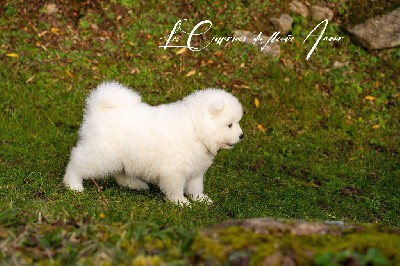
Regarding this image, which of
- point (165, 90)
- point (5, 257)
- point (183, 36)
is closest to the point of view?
point (5, 257)

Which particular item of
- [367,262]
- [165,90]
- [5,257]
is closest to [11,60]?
[165,90]

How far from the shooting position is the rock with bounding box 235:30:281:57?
1000 cm

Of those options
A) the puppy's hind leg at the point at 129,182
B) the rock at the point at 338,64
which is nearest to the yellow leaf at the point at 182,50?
the rock at the point at 338,64

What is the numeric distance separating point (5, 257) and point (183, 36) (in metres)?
7.64

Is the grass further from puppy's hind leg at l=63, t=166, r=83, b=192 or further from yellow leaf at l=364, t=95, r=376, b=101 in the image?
puppy's hind leg at l=63, t=166, r=83, b=192

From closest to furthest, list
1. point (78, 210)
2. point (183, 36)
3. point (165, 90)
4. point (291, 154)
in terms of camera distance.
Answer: point (78, 210), point (291, 154), point (165, 90), point (183, 36)

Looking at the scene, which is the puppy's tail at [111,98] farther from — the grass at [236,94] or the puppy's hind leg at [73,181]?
the grass at [236,94]

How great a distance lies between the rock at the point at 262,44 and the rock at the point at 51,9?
324cm

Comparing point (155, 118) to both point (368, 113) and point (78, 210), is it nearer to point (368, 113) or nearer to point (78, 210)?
point (78, 210)

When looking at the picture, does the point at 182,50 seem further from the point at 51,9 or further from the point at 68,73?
the point at 51,9

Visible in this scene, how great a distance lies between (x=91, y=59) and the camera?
9.49 metres

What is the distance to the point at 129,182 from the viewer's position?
6273mm

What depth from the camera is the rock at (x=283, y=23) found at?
10.2 meters

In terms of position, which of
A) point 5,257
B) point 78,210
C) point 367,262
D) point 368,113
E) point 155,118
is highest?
point 367,262
